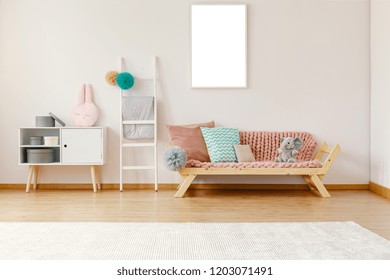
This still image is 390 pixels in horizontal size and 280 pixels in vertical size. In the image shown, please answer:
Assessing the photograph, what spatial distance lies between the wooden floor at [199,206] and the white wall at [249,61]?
23.0 inches

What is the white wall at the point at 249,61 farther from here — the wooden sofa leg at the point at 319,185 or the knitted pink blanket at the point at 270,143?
the wooden sofa leg at the point at 319,185

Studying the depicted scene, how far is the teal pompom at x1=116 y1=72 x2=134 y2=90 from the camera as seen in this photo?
5.75m

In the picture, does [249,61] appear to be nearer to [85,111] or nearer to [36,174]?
[85,111]

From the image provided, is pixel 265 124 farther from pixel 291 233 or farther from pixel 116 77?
pixel 291 233

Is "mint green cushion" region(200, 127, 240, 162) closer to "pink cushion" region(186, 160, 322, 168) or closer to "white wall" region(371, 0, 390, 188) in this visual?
"pink cushion" region(186, 160, 322, 168)

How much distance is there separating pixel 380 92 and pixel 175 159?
2.33 m

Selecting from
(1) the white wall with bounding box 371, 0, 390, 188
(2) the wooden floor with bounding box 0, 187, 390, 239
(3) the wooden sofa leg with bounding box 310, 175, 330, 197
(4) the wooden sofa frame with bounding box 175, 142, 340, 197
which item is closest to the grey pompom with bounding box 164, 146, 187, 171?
(4) the wooden sofa frame with bounding box 175, 142, 340, 197

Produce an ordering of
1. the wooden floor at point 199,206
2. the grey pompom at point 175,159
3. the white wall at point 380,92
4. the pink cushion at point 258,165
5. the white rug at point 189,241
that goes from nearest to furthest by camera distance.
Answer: the white rug at point 189,241, the wooden floor at point 199,206, the grey pompom at point 175,159, the pink cushion at point 258,165, the white wall at point 380,92

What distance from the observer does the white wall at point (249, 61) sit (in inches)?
234

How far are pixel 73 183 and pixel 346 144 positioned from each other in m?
3.13

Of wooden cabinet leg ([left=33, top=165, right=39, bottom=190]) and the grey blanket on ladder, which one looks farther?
wooden cabinet leg ([left=33, top=165, right=39, bottom=190])

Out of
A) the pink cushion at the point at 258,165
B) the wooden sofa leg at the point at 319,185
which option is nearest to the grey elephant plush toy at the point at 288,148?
the pink cushion at the point at 258,165

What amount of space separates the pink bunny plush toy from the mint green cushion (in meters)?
1.23

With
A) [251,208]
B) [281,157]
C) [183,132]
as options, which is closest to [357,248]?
[251,208]
